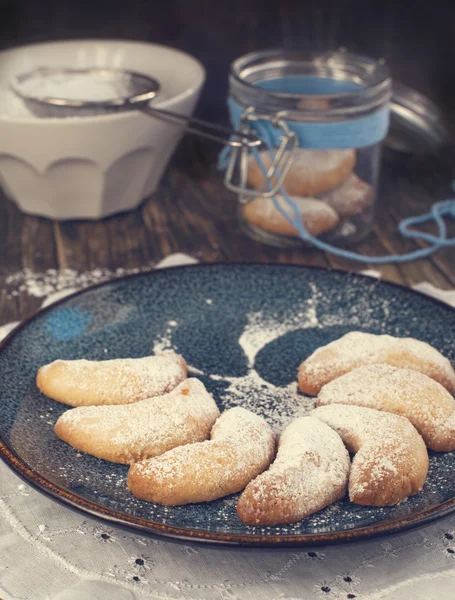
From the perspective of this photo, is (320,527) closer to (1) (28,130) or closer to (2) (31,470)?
(2) (31,470)

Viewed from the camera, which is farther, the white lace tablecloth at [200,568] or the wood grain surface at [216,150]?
the wood grain surface at [216,150]

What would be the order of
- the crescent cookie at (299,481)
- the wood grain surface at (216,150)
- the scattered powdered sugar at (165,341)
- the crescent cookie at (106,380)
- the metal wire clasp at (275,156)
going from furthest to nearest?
the wood grain surface at (216,150) < the metal wire clasp at (275,156) < the scattered powdered sugar at (165,341) < the crescent cookie at (106,380) < the crescent cookie at (299,481)

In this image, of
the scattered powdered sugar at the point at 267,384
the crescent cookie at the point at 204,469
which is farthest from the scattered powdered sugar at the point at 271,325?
the crescent cookie at the point at 204,469

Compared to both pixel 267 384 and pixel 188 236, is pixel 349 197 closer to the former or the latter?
pixel 188 236

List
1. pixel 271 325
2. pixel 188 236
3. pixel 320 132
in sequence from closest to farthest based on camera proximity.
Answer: pixel 271 325, pixel 320 132, pixel 188 236

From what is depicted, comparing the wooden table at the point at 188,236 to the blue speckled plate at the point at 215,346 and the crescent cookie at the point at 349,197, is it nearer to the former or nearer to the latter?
the crescent cookie at the point at 349,197

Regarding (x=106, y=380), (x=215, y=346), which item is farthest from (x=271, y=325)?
(x=106, y=380)

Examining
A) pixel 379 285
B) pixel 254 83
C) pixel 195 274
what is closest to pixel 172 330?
pixel 195 274
